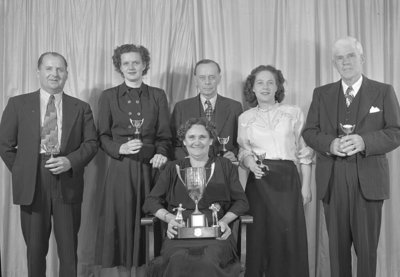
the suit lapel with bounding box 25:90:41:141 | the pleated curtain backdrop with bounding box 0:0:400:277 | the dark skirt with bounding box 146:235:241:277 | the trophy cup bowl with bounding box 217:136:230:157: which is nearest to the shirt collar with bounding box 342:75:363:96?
the trophy cup bowl with bounding box 217:136:230:157

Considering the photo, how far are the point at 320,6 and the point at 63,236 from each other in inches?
119

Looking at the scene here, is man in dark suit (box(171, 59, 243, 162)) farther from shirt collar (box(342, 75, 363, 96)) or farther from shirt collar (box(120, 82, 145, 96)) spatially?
shirt collar (box(342, 75, 363, 96))

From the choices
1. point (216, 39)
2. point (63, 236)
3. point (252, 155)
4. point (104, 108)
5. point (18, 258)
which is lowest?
point (18, 258)

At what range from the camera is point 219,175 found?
3.58 metres

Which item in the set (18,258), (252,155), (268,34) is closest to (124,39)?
(268,34)

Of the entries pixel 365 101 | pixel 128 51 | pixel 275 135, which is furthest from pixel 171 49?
pixel 365 101

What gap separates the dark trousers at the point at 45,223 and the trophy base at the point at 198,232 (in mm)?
986

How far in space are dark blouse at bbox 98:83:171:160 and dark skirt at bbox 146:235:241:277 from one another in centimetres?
93

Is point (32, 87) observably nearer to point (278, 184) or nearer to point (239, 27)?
point (239, 27)

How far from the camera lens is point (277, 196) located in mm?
3814

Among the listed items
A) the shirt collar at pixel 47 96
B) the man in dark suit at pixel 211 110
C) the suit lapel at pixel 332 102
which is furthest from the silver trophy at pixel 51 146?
the suit lapel at pixel 332 102

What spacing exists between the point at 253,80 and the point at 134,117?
98cm

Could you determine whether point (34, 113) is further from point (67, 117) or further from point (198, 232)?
point (198, 232)

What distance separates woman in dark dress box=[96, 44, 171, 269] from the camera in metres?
3.90
